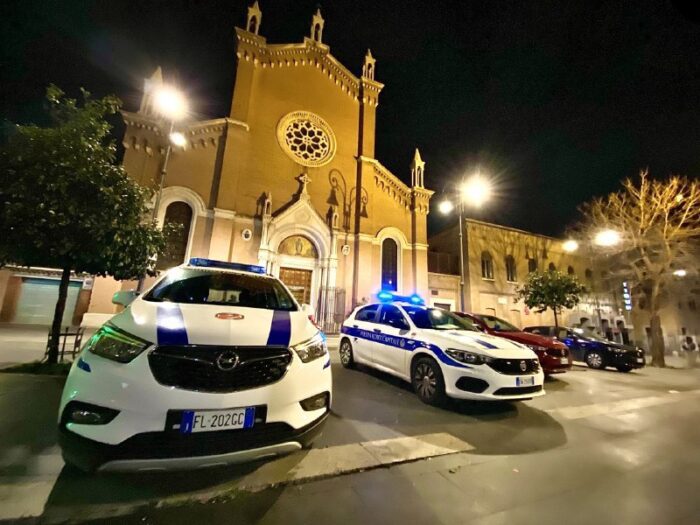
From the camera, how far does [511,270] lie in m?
23.7

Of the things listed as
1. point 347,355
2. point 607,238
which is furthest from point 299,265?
point 607,238

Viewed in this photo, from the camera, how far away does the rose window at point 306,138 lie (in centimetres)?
1819

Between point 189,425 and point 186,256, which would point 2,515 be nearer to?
point 189,425

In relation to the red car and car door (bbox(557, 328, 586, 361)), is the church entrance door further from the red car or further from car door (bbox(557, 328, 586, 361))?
car door (bbox(557, 328, 586, 361))

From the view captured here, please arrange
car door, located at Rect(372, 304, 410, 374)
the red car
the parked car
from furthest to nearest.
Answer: the parked car < the red car < car door, located at Rect(372, 304, 410, 374)

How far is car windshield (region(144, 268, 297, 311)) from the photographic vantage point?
11.4ft

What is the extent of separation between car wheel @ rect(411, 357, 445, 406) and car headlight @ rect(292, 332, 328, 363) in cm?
264

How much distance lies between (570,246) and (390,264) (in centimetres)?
1636

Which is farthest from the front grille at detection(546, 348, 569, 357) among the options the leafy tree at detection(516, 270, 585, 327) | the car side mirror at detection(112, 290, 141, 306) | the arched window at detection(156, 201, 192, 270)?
the arched window at detection(156, 201, 192, 270)

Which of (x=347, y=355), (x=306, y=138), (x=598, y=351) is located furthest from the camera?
(x=306, y=138)

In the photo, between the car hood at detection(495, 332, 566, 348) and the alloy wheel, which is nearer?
the alloy wheel

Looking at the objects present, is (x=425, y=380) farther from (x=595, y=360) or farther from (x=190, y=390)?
(x=595, y=360)

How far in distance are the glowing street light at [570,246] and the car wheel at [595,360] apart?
1507 centimetres

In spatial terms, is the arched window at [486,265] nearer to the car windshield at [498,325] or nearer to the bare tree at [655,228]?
the bare tree at [655,228]
